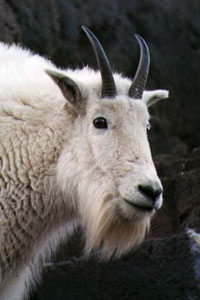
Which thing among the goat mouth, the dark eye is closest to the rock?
the goat mouth

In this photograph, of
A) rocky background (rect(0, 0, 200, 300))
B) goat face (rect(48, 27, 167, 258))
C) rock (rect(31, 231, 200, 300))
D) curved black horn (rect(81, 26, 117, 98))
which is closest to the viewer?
goat face (rect(48, 27, 167, 258))

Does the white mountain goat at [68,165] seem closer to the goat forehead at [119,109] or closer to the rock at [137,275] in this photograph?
the goat forehead at [119,109]

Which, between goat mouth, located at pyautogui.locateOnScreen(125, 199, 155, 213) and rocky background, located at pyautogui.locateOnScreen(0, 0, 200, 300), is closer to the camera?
goat mouth, located at pyautogui.locateOnScreen(125, 199, 155, 213)

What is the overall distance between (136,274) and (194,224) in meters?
0.78

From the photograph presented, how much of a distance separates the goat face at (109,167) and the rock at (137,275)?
1.71ft

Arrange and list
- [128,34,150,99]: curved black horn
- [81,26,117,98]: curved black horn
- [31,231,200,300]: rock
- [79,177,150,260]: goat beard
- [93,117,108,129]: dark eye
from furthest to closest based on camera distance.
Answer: [31,231,200,300]: rock → [128,34,150,99]: curved black horn → [81,26,117,98]: curved black horn → [93,117,108,129]: dark eye → [79,177,150,260]: goat beard

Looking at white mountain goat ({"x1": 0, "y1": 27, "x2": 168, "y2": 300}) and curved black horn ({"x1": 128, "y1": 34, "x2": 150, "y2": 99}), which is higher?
curved black horn ({"x1": 128, "y1": 34, "x2": 150, "y2": 99})

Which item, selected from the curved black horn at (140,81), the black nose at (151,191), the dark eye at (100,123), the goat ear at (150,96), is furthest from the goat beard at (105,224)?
the goat ear at (150,96)

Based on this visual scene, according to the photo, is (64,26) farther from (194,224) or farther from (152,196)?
(152,196)

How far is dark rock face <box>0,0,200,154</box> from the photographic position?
417 inches

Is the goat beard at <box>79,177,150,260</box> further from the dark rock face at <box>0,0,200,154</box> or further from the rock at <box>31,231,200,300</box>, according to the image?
the dark rock face at <box>0,0,200,154</box>

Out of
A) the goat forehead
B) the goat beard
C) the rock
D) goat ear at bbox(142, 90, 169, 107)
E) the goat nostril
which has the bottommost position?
the rock

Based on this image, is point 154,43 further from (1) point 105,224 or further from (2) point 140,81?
(1) point 105,224

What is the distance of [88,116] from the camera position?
5621 mm
